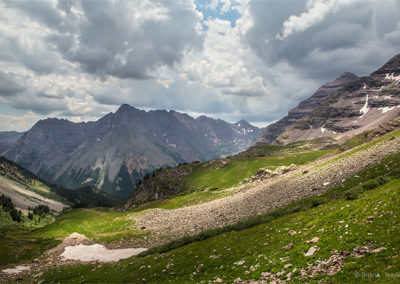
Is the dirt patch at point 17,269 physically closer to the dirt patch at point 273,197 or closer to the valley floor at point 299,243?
the valley floor at point 299,243

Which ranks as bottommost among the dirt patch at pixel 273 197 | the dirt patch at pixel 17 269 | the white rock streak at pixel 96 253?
the white rock streak at pixel 96 253

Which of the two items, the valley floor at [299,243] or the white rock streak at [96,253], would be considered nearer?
the valley floor at [299,243]

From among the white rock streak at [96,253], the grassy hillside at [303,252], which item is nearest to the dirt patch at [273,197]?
the white rock streak at [96,253]

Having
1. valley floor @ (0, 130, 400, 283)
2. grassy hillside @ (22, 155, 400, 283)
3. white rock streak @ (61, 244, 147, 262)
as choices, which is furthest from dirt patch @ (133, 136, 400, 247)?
grassy hillside @ (22, 155, 400, 283)

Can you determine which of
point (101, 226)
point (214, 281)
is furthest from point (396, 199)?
point (101, 226)

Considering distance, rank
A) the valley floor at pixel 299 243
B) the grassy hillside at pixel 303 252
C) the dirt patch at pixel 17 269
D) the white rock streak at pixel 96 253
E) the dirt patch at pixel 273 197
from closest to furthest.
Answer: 1. the grassy hillside at pixel 303 252
2. the valley floor at pixel 299 243
3. the dirt patch at pixel 273 197
4. the dirt patch at pixel 17 269
5. the white rock streak at pixel 96 253

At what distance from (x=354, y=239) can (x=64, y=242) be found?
2514 inches

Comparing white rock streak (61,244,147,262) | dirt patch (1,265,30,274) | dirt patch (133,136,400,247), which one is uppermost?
dirt patch (133,136,400,247)

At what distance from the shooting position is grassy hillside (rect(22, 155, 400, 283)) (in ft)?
45.9

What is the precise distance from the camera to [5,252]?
47812 mm

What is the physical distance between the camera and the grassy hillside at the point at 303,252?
13977 mm

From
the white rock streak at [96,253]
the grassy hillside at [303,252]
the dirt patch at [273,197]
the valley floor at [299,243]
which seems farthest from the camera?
the white rock streak at [96,253]

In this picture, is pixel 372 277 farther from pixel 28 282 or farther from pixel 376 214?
pixel 28 282

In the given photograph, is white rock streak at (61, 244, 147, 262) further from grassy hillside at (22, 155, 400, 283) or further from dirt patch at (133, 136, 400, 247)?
grassy hillside at (22, 155, 400, 283)
